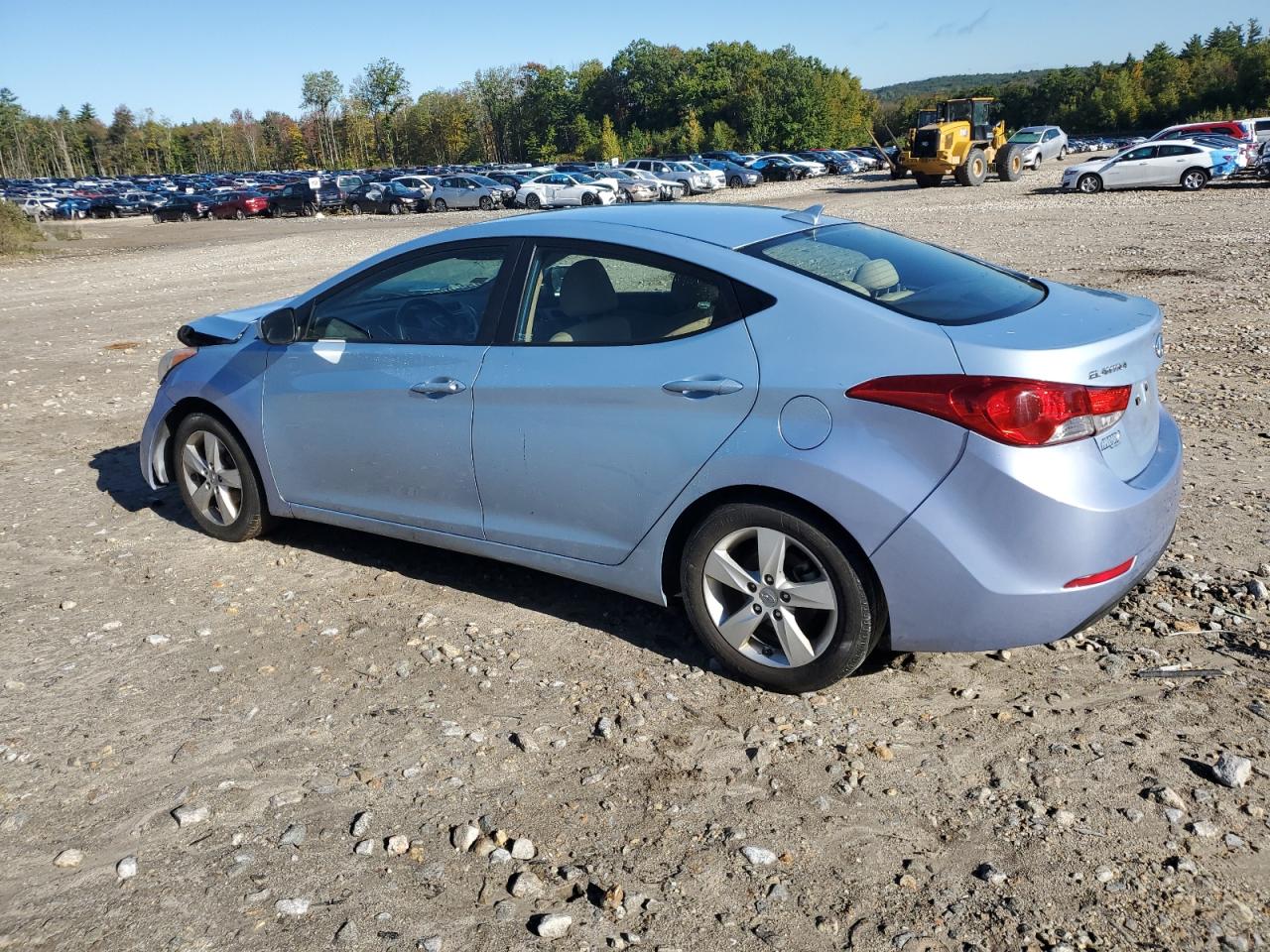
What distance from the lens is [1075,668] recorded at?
3.95 metres

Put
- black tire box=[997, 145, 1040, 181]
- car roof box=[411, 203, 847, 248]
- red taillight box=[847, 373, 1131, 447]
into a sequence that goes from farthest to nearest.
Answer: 1. black tire box=[997, 145, 1040, 181]
2. car roof box=[411, 203, 847, 248]
3. red taillight box=[847, 373, 1131, 447]

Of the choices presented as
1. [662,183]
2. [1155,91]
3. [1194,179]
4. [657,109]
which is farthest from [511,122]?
[1194,179]

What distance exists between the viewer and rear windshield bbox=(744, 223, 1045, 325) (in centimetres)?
375

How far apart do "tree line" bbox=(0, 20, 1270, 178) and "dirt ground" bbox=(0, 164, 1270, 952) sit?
73.9 meters

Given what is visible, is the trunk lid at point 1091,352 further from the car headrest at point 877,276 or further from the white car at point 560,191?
the white car at point 560,191

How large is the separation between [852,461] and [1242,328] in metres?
8.43

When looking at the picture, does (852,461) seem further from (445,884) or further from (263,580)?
(263,580)

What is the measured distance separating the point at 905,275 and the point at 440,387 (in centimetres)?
193

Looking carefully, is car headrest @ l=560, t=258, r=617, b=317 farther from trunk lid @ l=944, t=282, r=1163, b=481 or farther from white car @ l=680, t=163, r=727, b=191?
white car @ l=680, t=163, r=727, b=191

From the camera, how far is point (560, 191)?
4288cm

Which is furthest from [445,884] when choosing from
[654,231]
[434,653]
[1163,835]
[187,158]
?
[187,158]

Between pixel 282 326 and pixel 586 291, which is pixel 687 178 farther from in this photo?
pixel 586 291

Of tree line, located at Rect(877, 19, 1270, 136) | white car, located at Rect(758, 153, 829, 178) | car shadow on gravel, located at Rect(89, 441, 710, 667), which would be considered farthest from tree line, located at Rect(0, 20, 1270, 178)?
car shadow on gravel, located at Rect(89, 441, 710, 667)

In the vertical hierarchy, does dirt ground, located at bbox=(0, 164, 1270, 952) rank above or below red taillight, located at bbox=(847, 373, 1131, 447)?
below
